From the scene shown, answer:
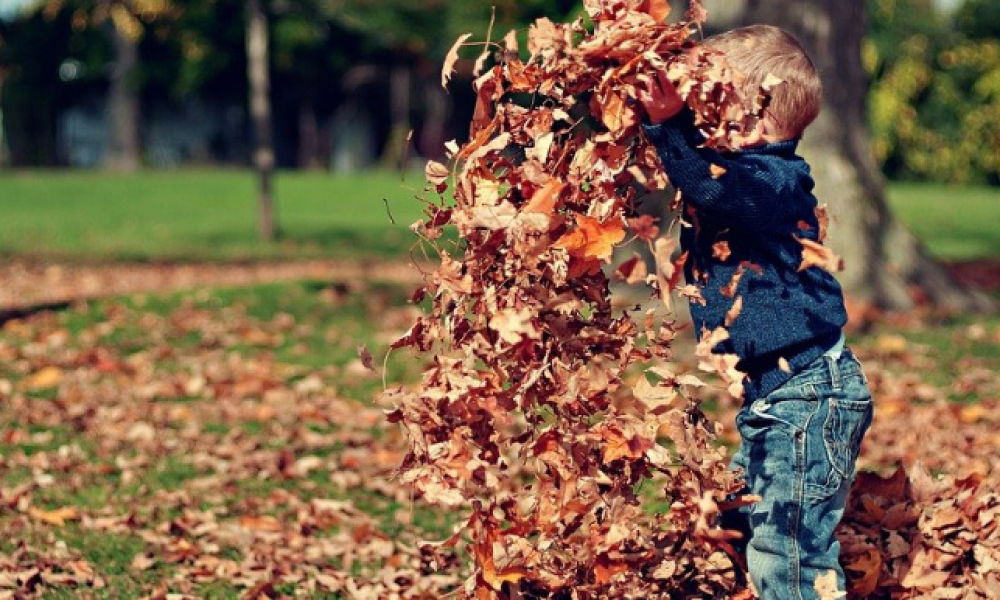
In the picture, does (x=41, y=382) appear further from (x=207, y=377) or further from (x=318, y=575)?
(x=318, y=575)

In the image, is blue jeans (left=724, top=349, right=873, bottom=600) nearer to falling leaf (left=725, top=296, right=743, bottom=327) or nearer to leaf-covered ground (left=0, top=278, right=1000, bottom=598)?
falling leaf (left=725, top=296, right=743, bottom=327)

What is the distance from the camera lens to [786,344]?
3.09 m

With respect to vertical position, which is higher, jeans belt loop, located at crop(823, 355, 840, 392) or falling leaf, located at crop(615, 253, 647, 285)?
falling leaf, located at crop(615, 253, 647, 285)

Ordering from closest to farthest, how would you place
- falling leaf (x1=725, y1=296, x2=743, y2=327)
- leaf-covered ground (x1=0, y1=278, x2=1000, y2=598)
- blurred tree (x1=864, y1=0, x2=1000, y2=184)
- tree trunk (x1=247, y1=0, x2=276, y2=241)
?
1. falling leaf (x1=725, y1=296, x2=743, y2=327)
2. leaf-covered ground (x1=0, y1=278, x2=1000, y2=598)
3. tree trunk (x1=247, y1=0, x2=276, y2=241)
4. blurred tree (x1=864, y1=0, x2=1000, y2=184)

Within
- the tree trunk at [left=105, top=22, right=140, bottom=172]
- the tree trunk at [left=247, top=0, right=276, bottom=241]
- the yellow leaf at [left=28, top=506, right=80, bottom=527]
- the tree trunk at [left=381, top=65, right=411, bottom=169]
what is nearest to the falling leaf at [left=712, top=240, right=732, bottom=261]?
the yellow leaf at [left=28, top=506, right=80, bottom=527]

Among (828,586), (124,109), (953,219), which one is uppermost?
(828,586)

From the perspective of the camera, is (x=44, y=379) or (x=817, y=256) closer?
(x=817, y=256)

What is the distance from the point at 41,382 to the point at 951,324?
6.26 metres

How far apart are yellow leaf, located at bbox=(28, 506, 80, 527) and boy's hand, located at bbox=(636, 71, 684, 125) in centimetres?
312

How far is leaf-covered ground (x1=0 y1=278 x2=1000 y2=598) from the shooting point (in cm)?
440

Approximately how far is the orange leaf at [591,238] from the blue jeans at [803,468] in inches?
22.9

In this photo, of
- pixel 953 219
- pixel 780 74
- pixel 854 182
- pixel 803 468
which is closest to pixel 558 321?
pixel 803 468

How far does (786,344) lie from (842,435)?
260 mm

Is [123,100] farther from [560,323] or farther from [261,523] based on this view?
[560,323]
